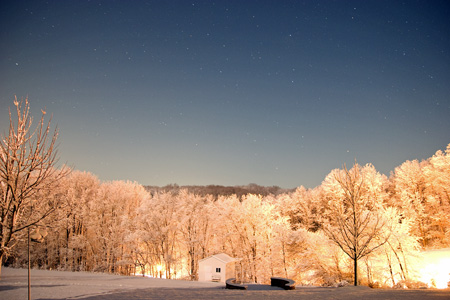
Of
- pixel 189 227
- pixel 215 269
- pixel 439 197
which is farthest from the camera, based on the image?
pixel 189 227

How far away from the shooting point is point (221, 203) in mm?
44969

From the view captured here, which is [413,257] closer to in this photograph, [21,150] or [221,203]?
[221,203]

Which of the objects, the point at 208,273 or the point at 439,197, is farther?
the point at 439,197

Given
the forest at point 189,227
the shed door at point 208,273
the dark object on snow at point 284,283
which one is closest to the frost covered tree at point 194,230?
the forest at point 189,227

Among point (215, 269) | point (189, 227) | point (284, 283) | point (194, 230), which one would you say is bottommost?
point (215, 269)

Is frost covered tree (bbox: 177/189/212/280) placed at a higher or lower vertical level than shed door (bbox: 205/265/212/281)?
higher

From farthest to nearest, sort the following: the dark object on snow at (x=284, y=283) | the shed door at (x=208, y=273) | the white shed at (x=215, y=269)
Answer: the shed door at (x=208, y=273), the white shed at (x=215, y=269), the dark object on snow at (x=284, y=283)

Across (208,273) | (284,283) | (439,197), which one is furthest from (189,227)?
(439,197)

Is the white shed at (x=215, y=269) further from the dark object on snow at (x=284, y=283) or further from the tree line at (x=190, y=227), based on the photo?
the dark object on snow at (x=284, y=283)

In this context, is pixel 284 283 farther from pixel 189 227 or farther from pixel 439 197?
pixel 439 197

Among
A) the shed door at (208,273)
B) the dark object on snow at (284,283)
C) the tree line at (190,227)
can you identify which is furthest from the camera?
the tree line at (190,227)

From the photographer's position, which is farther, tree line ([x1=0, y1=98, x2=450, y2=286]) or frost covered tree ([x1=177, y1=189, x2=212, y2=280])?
frost covered tree ([x1=177, y1=189, x2=212, y2=280])

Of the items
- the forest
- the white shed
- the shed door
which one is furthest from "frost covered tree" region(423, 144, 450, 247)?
the shed door

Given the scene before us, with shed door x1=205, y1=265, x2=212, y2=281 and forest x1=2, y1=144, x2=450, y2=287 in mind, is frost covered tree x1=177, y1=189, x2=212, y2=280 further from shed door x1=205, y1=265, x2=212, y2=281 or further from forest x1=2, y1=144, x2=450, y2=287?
shed door x1=205, y1=265, x2=212, y2=281
